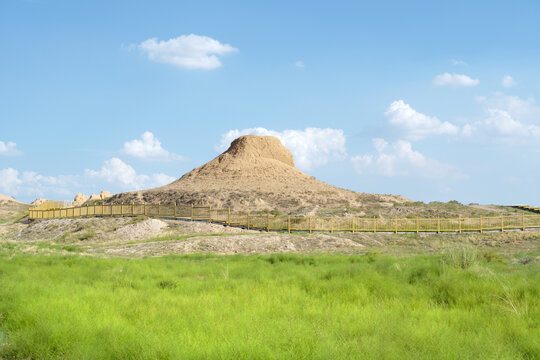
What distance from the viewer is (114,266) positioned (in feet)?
57.8

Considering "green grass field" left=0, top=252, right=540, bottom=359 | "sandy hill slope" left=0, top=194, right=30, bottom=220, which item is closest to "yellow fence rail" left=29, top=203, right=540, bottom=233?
"green grass field" left=0, top=252, right=540, bottom=359

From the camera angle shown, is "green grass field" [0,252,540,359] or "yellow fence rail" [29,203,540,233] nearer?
"green grass field" [0,252,540,359]

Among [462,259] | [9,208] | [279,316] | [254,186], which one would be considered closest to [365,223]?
[462,259]

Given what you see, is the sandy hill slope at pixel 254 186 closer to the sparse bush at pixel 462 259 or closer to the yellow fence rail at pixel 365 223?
the yellow fence rail at pixel 365 223

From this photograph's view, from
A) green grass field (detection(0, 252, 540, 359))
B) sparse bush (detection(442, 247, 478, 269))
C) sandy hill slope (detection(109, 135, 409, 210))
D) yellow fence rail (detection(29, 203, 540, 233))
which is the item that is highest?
sandy hill slope (detection(109, 135, 409, 210))

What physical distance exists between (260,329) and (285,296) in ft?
11.5

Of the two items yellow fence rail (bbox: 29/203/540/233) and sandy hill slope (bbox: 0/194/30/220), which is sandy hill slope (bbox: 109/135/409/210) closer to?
sandy hill slope (bbox: 0/194/30/220)

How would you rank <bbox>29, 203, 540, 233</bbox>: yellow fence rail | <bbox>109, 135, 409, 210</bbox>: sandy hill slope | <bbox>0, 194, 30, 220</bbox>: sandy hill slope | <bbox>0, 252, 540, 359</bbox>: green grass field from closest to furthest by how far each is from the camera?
1. <bbox>0, 252, 540, 359</bbox>: green grass field
2. <bbox>29, 203, 540, 233</bbox>: yellow fence rail
3. <bbox>109, 135, 409, 210</bbox>: sandy hill slope
4. <bbox>0, 194, 30, 220</bbox>: sandy hill slope

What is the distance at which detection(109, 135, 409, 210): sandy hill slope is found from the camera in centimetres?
6538

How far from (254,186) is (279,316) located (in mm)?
66838

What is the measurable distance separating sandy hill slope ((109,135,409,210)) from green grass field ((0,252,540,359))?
46.6 m

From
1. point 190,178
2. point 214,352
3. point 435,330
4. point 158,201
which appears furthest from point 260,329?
point 190,178

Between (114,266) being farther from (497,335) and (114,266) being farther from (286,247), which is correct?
(497,335)

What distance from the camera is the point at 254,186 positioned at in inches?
2963
